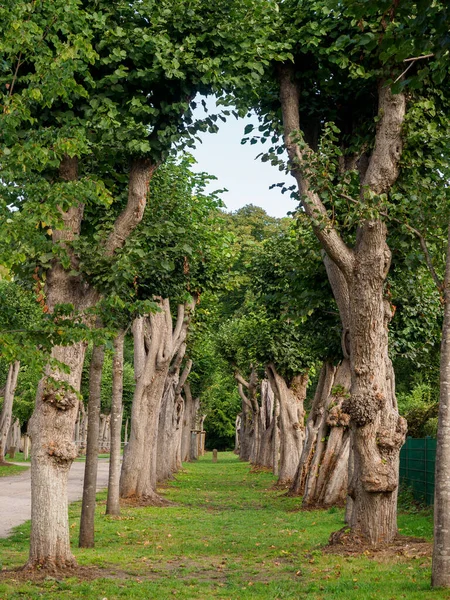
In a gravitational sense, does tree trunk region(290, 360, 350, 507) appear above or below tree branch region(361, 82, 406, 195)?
below

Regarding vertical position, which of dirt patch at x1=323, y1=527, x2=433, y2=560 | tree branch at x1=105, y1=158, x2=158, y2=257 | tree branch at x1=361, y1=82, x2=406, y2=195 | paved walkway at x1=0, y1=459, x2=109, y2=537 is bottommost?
paved walkway at x1=0, y1=459, x2=109, y2=537

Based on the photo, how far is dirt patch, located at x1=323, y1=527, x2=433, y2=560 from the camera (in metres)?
12.2

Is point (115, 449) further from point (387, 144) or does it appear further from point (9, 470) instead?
point (9, 470)

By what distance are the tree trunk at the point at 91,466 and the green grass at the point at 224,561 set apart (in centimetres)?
35

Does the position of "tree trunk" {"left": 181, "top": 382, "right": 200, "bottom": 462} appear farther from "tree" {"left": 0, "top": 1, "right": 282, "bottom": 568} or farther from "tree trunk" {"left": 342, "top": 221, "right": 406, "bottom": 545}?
"tree" {"left": 0, "top": 1, "right": 282, "bottom": 568}

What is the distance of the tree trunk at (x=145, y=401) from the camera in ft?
77.3

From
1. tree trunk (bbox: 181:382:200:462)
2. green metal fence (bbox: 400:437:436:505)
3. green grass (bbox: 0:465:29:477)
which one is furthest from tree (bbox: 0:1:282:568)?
tree trunk (bbox: 181:382:200:462)

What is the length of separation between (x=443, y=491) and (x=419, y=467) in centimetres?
1389

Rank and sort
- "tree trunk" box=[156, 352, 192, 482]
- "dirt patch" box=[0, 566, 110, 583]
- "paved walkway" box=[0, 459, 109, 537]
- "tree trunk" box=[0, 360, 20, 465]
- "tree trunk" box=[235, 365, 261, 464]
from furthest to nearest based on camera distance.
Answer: "tree trunk" box=[235, 365, 261, 464]
"tree trunk" box=[0, 360, 20, 465]
"tree trunk" box=[156, 352, 192, 482]
"paved walkway" box=[0, 459, 109, 537]
"dirt patch" box=[0, 566, 110, 583]

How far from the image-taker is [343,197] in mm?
13789

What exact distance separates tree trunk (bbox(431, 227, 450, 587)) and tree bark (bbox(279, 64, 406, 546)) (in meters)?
3.24

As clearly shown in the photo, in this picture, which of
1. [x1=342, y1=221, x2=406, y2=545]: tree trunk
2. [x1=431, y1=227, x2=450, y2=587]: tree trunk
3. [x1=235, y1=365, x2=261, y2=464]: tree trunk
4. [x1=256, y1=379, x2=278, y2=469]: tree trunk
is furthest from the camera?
[x1=235, y1=365, x2=261, y2=464]: tree trunk

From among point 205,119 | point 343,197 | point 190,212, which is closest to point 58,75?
point 205,119

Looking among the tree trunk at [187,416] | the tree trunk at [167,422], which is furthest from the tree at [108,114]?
the tree trunk at [187,416]
